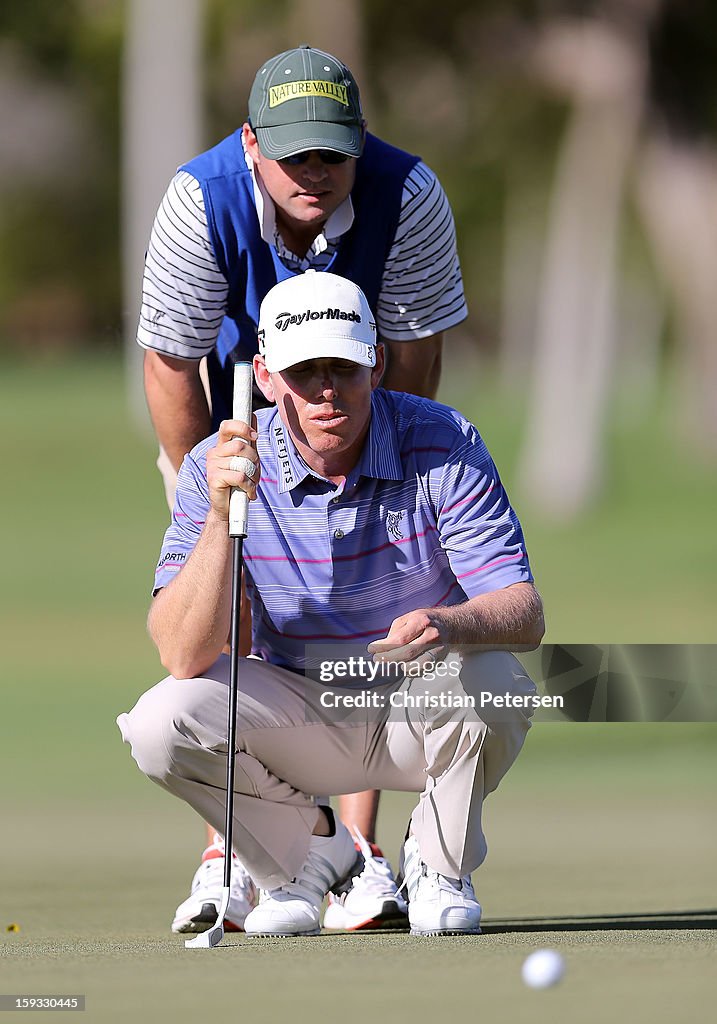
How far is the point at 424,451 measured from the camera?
156 inches

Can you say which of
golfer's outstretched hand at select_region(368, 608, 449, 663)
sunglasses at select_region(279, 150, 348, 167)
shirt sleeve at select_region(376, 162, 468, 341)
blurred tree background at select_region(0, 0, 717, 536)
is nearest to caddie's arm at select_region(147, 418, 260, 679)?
golfer's outstretched hand at select_region(368, 608, 449, 663)

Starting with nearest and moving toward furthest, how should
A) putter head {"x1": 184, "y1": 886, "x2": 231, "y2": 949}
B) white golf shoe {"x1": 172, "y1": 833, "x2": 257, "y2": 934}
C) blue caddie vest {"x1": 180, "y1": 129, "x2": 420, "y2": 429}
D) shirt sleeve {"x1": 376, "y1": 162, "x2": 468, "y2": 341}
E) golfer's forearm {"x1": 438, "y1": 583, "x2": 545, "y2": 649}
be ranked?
putter head {"x1": 184, "y1": 886, "x2": 231, "y2": 949}, golfer's forearm {"x1": 438, "y1": 583, "x2": 545, "y2": 649}, white golf shoe {"x1": 172, "y1": 833, "x2": 257, "y2": 934}, blue caddie vest {"x1": 180, "y1": 129, "x2": 420, "y2": 429}, shirt sleeve {"x1": 376, "y1": 162, "x2": 468, "y2": 341}

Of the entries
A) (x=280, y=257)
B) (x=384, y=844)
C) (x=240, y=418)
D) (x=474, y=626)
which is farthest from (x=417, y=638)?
(x=384, y=844)

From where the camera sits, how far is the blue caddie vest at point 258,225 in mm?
4367

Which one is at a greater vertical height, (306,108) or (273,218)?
(306,108)

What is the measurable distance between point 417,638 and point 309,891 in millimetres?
754

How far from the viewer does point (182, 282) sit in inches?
175

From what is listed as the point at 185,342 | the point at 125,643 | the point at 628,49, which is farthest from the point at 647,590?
the point at 185,342

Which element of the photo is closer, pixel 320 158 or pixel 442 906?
pixel 442 906

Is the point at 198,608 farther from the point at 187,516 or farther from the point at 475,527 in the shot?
the point at 475,527

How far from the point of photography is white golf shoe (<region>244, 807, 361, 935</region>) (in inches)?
157

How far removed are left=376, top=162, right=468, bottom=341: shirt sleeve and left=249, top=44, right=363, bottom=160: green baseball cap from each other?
11.8 inches

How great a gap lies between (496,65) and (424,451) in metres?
16.9

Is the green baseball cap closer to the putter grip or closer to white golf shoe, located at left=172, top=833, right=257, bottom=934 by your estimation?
the putter grip
